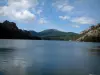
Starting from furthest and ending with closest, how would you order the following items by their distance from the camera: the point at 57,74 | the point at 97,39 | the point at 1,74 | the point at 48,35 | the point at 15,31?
the point at 48,35, the point at 97,39, the point at 15,31, the point at 57,74, the point at 1,74

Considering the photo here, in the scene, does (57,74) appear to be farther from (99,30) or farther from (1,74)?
(99,30)

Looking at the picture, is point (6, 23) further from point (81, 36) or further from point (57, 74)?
point (57, 74)

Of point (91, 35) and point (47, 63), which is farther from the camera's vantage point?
point (91, 35)

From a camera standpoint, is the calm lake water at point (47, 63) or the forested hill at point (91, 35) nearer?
the calm lake water at point (47, 63)

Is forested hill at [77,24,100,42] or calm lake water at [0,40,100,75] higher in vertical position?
forested hill at [77,24,100,42]

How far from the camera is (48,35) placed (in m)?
164

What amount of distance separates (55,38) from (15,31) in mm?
75856

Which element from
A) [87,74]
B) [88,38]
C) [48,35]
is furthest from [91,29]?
[87,74]

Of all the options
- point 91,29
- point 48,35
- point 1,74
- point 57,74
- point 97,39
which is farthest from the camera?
point 48,35

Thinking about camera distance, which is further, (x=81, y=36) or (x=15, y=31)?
(x=81, y=36)

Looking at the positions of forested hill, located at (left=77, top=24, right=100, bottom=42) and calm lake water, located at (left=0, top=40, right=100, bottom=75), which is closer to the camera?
calm lake water, located at (left=0, top=40, right=100, bottom=75)

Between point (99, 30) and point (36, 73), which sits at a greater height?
point (99, 30)

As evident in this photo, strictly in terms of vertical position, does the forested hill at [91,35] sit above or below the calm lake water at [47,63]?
above

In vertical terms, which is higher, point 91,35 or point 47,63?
point 91,35
